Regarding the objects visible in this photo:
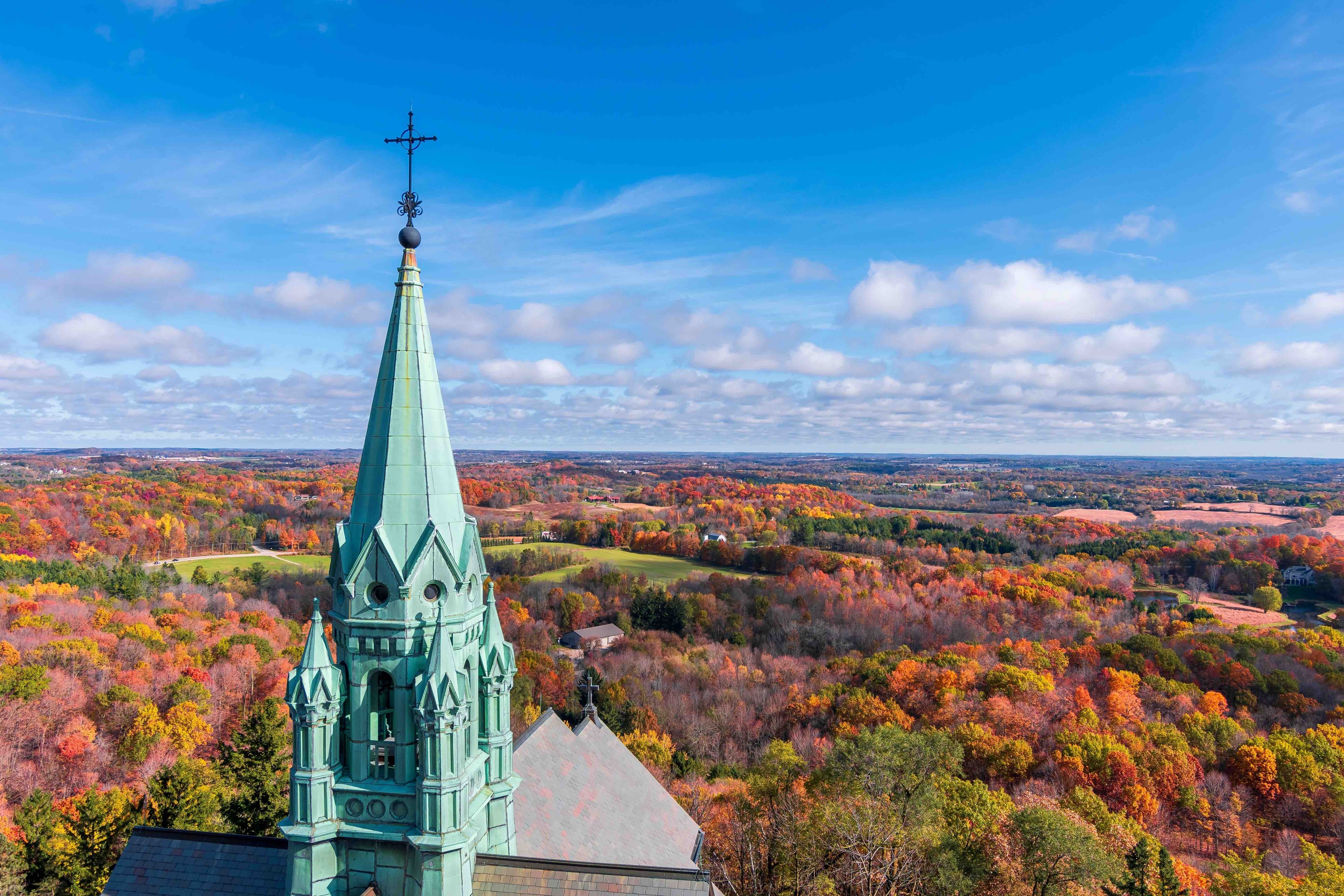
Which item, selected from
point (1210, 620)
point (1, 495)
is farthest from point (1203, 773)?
point (1, 495)

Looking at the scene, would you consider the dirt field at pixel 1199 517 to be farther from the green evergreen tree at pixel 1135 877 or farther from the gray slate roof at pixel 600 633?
the green evergreen tree at pixel 1135 877

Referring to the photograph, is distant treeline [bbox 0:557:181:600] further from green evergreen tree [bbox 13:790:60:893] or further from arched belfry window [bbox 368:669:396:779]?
arched belfry window [bbox 368:669:396:779]

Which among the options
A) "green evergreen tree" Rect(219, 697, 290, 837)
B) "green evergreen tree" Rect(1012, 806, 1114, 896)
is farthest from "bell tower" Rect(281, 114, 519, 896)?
"green evergreen tree" Rect(1012, 806, 1114, 896)

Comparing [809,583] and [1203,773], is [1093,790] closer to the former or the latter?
[1203,773]

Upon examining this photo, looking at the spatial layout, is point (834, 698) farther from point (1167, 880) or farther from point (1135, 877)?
point (1167, 880)

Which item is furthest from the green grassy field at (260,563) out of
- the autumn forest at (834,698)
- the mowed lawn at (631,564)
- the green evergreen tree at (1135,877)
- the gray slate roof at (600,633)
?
the green evergreen tree at (1135,877)

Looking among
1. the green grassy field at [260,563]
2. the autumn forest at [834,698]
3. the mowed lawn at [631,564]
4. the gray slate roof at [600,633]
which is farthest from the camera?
the mowed lawn at [631,564]

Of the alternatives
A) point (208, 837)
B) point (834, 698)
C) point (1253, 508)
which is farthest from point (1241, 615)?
point (1253, 508)

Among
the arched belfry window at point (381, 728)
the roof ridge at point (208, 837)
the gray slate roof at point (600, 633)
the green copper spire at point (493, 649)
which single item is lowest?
the gray slate roof at point (600, 633)
